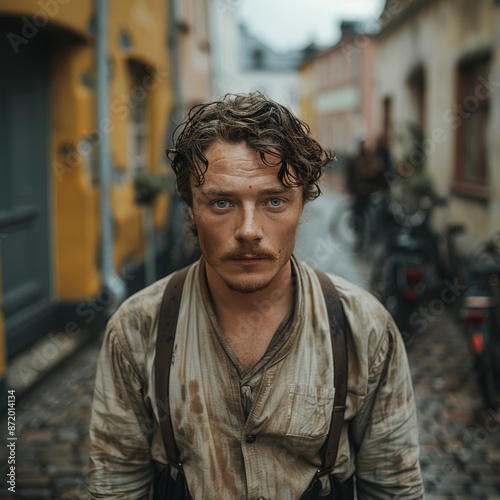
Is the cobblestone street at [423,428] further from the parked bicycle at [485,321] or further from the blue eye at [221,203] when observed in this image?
the blue eye at [221,203]

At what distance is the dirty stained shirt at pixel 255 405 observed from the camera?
1679 mm

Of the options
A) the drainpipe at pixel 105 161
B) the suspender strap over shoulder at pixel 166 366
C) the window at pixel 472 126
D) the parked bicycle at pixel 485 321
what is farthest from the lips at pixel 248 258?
the window at pixel 472 126

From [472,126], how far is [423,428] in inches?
224

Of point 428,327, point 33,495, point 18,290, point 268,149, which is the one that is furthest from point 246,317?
point 428,327

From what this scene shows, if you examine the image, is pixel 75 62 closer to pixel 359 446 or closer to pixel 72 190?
pixel 72 190

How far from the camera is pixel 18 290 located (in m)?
6.07

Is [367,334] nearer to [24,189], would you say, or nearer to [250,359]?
[250,359]

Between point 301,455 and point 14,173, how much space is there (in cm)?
492

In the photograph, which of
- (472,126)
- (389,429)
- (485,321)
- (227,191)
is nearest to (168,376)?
(227,191)

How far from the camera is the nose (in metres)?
1.62

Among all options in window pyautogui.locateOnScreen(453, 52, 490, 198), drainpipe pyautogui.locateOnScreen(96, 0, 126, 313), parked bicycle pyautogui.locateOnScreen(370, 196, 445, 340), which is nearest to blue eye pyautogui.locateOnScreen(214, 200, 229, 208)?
parked bicycle pyautogui.locateOnScreen(370, 196, 445, 340)

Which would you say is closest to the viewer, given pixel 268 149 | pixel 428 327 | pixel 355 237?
pixel 268 149

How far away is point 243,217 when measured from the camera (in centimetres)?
164

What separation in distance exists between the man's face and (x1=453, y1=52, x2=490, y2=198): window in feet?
23.1
